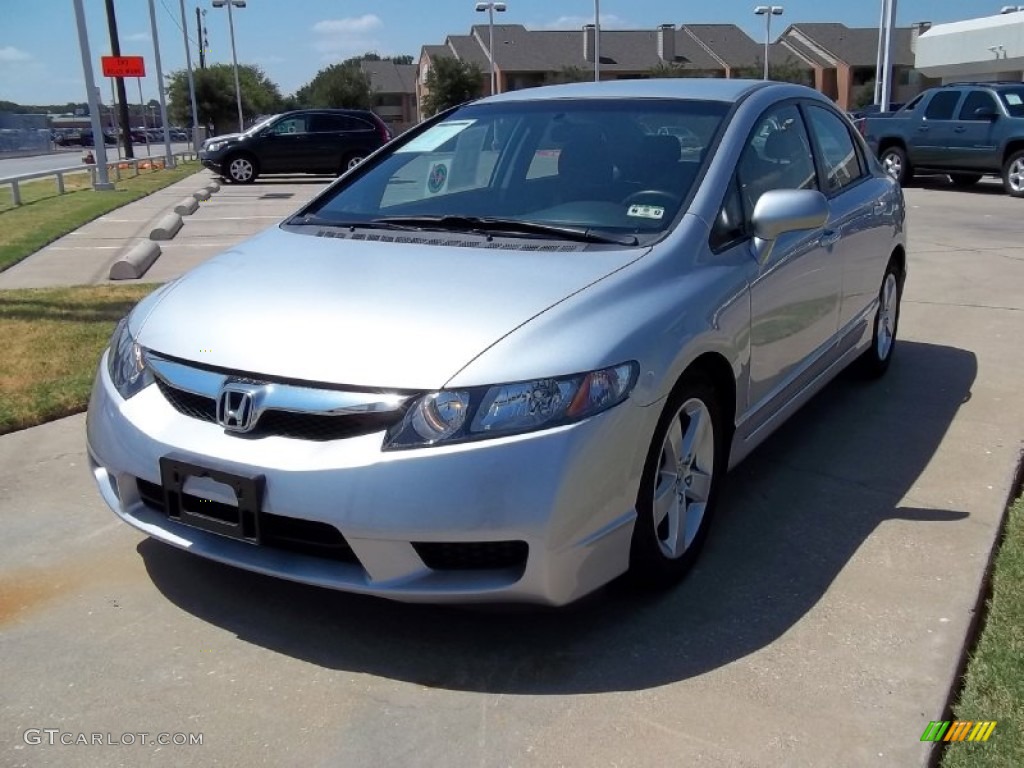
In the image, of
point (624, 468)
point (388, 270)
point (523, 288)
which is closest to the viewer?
point (624, 468)

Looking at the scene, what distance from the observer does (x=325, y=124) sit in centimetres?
2312

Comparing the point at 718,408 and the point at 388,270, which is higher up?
the point at 388,270

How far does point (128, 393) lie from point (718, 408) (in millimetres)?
1935

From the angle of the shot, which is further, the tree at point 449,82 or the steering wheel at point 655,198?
the tree at point 449,82

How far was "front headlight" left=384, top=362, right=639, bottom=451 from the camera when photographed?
2.60 meters

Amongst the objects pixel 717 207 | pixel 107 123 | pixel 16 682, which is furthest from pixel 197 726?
pixel 107 123

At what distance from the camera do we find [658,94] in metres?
4.16

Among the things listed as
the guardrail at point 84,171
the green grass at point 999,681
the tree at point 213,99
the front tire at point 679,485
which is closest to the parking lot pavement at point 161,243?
the guardrail at point 84,171

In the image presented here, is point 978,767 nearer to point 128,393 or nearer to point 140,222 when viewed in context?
point 128,393

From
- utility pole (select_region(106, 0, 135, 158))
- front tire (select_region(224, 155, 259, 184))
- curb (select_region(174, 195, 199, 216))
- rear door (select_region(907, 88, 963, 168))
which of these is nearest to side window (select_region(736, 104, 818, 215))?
curb (select_region(174, 195, 199, 216))

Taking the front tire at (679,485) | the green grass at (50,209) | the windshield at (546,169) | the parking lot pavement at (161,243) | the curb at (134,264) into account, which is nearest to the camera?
the front tire at (679,485)

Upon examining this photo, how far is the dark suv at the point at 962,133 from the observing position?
16.0 m

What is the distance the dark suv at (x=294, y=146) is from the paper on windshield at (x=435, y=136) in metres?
19.0

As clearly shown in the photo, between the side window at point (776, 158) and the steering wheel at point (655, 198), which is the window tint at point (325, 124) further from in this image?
the steering wheel at point (655, 198)
